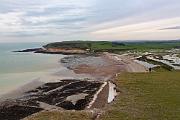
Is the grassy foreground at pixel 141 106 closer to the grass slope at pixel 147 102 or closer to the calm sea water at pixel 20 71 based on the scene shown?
the grass slope at pixel 147 102

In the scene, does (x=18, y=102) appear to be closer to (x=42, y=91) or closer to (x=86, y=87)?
(x=42, y=91)

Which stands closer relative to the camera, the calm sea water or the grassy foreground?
the grassy foreground

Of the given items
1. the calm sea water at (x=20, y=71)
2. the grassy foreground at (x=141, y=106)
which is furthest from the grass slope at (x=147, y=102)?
the calm sea water at (x=20, y=71)

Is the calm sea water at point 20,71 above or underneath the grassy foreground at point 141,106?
underneath

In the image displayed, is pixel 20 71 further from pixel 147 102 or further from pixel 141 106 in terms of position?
pixel 141 106

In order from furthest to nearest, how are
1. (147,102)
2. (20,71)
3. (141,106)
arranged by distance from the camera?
(20,71) → (147,102) → (141,106)

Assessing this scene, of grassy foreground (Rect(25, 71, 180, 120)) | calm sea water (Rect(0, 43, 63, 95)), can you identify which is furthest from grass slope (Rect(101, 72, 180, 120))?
calm sea water (Rect(0, 43, 63, 95))

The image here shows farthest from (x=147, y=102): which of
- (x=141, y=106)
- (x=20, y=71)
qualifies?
(x=20, y=71)

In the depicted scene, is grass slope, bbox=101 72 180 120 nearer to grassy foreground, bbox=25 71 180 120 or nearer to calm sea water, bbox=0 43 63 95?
grassy foreground, bbox=25 71 180 120

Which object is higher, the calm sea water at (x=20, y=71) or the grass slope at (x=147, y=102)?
the grass slope at (x=147, y=102)

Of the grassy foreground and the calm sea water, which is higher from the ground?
the grassy foreground

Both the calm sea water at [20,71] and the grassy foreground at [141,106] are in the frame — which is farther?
the calm sea water at [20,71]
